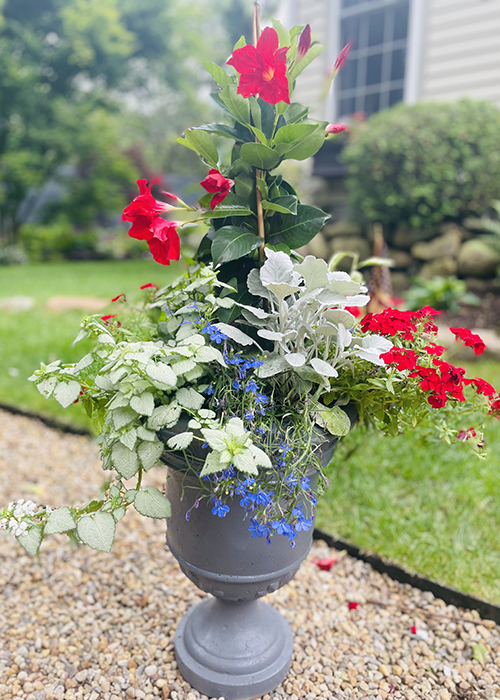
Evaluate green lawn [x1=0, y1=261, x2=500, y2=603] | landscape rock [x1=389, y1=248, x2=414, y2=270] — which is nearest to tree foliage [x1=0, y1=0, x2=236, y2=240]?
landscape rock [x1=389, y1=248, x2=414, y2=270]

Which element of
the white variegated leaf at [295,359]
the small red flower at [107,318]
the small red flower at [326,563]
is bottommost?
the small red flower at [326,563]

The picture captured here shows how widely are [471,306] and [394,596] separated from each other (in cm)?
347

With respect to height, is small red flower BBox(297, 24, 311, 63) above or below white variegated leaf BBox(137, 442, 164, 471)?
above

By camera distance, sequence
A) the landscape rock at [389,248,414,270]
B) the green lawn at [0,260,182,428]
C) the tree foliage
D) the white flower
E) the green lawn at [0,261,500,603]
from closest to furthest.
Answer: the white flower → the green lawn at [0,261,500,603] → the green lawn at [0,260,182,428] → the landscape rock at [389,248,414,270] → the tree foliage

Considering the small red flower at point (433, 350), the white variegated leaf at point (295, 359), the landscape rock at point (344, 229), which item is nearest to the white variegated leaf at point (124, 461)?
the white variegated leaf at point (295, 359)

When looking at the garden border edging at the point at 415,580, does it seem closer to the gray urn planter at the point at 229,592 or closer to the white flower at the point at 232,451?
the gray urn planter at the point at 229,592

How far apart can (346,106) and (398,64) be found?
2.62 ft

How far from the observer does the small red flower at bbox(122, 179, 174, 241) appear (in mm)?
1136

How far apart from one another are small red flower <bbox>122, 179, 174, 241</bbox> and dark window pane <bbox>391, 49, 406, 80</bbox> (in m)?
6.44

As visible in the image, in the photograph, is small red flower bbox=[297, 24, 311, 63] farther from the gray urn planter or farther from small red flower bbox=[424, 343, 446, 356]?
the gray urn planter

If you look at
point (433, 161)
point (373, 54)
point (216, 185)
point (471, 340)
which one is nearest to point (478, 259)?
point (433, 161)

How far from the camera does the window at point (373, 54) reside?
6.27m

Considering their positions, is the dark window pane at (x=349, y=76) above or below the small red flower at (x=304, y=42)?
above

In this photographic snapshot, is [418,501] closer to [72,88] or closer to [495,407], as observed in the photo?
[495,407]
